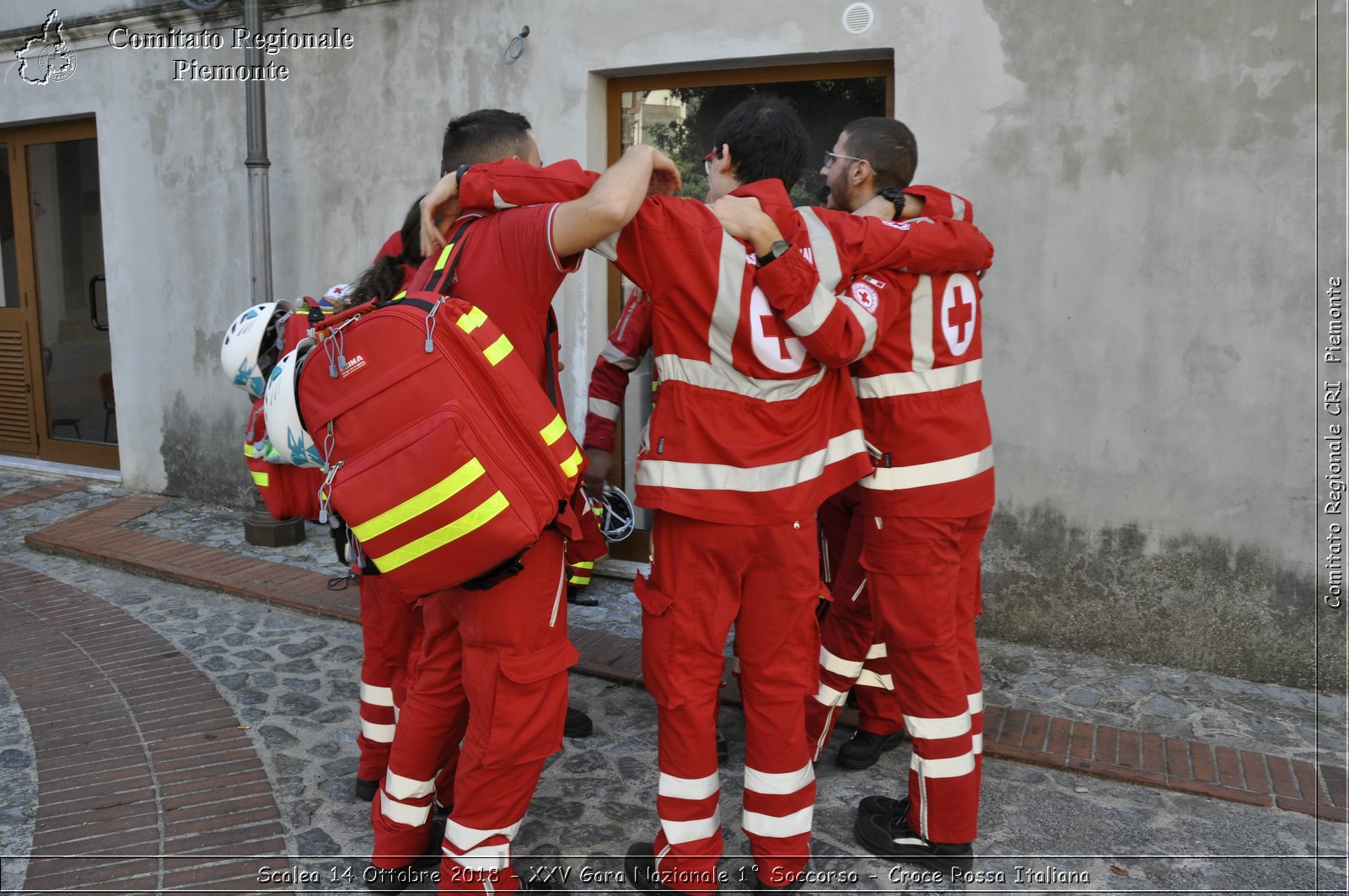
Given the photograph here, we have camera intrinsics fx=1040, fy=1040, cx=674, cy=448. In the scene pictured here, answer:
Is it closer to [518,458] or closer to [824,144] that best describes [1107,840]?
[518,458]

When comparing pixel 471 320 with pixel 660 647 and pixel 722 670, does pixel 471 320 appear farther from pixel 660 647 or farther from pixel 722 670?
pixel 722 670

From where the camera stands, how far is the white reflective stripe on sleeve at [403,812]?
3078 millimetres

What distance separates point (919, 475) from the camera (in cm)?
318

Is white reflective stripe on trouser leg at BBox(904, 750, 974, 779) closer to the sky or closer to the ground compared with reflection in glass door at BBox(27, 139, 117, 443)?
closer to the ground

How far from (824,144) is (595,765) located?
3418mm

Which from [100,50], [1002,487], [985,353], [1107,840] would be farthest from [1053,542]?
[100,50]

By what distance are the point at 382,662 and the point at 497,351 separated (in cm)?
137

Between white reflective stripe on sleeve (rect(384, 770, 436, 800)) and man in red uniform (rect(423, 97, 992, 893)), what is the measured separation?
0.70 metres

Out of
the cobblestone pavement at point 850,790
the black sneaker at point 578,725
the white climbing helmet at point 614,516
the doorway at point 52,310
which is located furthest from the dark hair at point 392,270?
the doorway at point 52,310

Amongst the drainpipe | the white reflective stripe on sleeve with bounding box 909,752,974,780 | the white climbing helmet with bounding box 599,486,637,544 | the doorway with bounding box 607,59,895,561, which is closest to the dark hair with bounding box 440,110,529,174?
the white climbing helmet with bounding box 599,486,637,544

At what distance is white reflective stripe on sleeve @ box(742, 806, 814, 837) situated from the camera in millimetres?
3016

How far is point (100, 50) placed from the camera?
7.61 m

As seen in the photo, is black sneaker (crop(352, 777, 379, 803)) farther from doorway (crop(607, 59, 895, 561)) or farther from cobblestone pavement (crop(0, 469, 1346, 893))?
doorway (crop(607, 59, 895, 561))

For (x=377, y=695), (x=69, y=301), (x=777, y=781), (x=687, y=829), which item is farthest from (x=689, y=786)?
(x=69, y=301)
